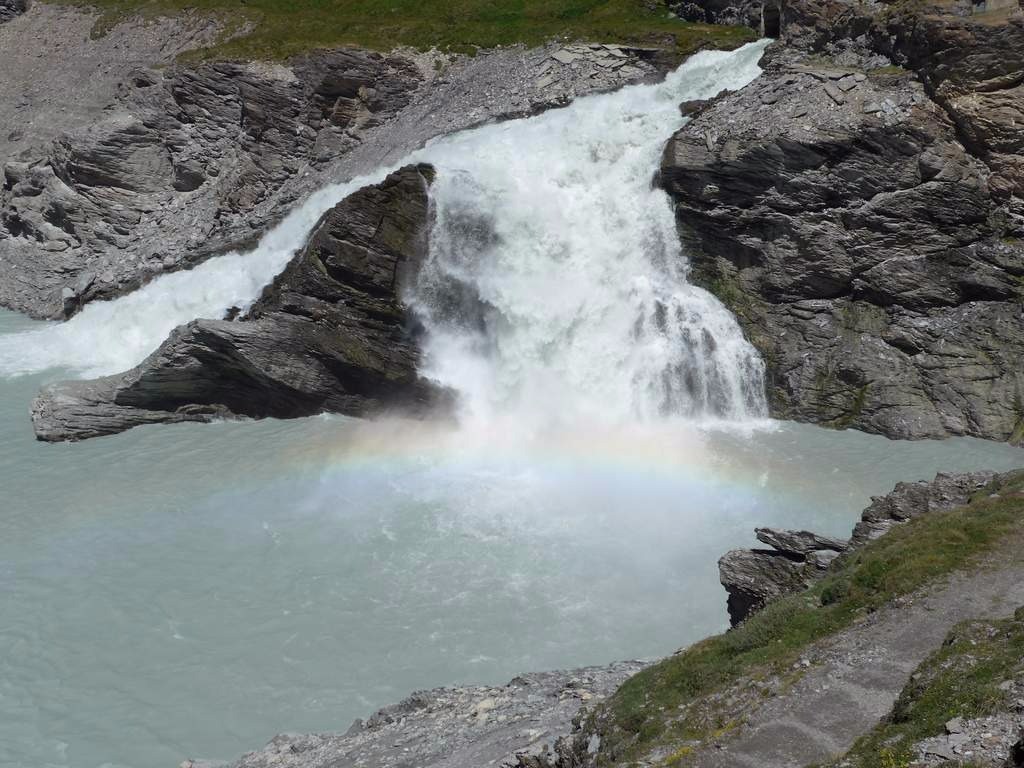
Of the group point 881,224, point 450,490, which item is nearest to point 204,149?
point 450,490

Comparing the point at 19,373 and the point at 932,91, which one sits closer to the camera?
the point at 932,91

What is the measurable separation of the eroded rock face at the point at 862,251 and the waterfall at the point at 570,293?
1658 millimetres

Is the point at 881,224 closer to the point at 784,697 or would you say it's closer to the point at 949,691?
the point at 784,697

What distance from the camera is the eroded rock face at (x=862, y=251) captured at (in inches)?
1259

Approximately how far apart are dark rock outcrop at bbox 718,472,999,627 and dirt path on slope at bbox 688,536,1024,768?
3.29 meters

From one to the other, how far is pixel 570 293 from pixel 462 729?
69.0 ft

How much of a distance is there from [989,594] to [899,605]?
1.26m

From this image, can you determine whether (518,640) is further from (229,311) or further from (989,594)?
(229,311)

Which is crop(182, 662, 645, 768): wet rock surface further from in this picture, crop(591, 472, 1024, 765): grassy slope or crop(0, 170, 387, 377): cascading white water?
crop(0, 170, 387, 377): cascading white water

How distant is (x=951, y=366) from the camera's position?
32.2m

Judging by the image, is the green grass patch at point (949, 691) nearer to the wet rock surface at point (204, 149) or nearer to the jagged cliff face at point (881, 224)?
the jagged cliff face at point (881, 224)

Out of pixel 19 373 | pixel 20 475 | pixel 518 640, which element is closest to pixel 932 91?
pixel 518 640

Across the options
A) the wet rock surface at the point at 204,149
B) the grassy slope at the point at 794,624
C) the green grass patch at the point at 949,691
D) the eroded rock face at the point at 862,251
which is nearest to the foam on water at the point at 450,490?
the eroded rock face at the point at 862,251

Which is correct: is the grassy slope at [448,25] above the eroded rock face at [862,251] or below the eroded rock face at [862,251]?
above
